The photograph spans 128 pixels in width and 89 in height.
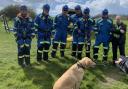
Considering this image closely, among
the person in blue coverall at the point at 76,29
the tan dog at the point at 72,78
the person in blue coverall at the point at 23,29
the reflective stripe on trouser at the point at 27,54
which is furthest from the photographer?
the person in blue coverall at the point at 76,29

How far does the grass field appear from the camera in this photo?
14.2 meters

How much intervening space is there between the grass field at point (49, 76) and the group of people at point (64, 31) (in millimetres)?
577

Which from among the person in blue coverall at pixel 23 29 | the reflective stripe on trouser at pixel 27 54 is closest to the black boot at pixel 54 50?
the reflective stripe on trouser at pixel 27 54

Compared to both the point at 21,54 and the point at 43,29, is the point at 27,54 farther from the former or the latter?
the point at 43,29

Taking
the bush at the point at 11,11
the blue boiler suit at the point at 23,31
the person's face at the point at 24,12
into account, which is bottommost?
the bush at the point at 11,11

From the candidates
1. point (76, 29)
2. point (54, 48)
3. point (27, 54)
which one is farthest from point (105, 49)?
point (27, 54)

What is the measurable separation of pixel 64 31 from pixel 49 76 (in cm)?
258

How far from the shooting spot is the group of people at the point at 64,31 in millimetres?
15547

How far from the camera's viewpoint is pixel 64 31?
54.8 ft

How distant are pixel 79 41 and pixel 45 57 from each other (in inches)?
59.6

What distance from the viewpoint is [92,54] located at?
1830 centimetres

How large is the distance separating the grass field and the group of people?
577 millimetres

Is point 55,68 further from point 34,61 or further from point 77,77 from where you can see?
point 77,77

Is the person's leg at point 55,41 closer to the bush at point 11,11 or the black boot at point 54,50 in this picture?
the black boot at point 54,50
